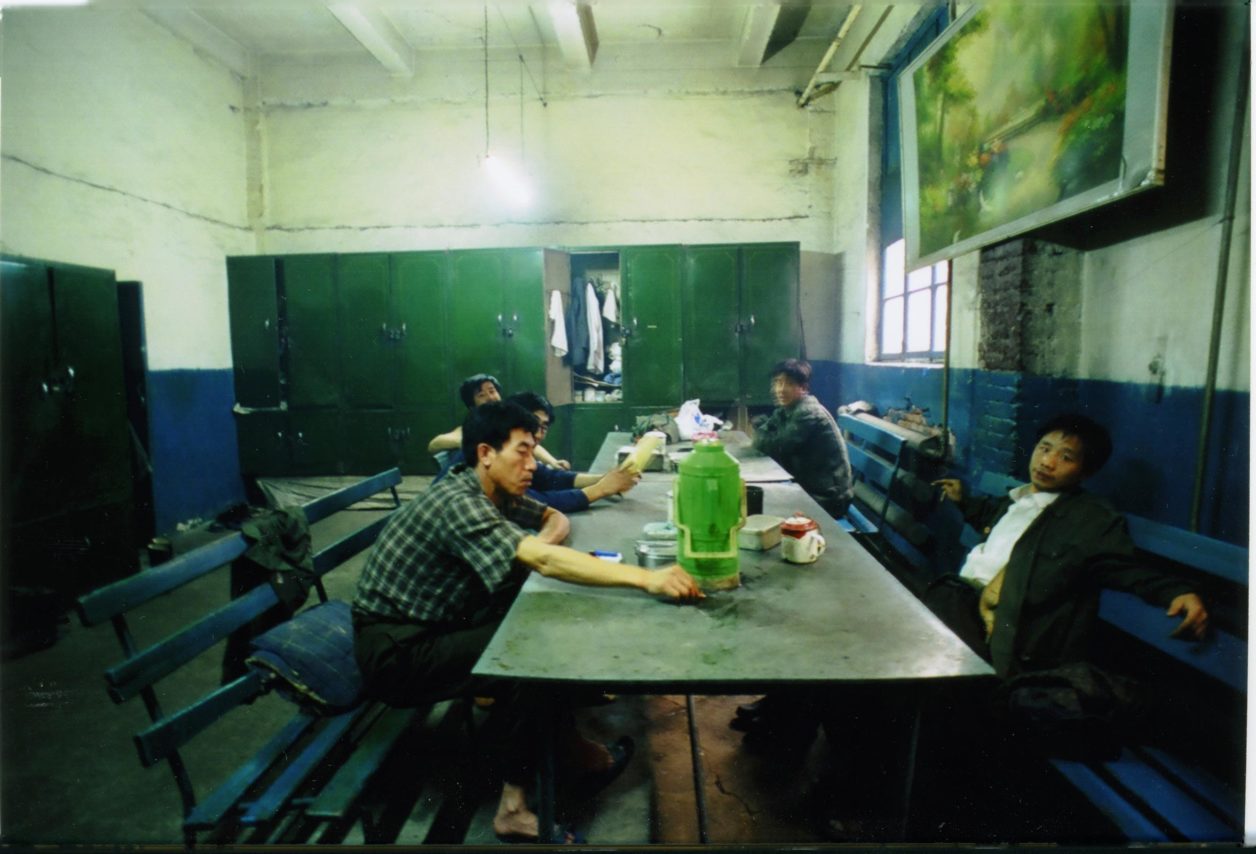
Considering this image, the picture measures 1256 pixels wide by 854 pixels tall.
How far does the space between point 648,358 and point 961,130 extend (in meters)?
3.42

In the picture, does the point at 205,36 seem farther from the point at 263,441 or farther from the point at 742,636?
the point at 742,636

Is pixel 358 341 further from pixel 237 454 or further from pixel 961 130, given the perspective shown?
pixel 961 130

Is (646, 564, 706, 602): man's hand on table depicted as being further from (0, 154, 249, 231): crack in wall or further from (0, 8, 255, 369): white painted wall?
(0, 8, 255, 369): white painted wall

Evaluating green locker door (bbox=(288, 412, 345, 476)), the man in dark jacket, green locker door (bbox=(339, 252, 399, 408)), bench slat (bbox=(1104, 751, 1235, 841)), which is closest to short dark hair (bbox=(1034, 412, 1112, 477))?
the man in dark jacket

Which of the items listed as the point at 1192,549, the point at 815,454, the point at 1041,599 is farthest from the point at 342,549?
the point at 1192,549

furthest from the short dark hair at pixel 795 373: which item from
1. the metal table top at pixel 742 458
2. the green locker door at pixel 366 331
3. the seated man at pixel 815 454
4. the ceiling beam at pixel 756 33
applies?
the green locker door at pixel 366 331

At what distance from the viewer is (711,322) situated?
5.95 m

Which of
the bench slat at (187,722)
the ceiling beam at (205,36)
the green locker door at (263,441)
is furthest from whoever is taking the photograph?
the green locker door at (263,441)

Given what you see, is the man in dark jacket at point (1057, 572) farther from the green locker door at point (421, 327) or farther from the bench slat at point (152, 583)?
the green locker door at point (421, 327)

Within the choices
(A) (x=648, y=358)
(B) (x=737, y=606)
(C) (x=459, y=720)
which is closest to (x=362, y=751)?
(C) (x=459, y=720)

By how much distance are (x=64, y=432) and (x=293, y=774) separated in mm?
3105

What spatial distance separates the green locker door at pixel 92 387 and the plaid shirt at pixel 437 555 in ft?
9.35

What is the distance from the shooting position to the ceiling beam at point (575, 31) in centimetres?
491

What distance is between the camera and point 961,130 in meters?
2.95
